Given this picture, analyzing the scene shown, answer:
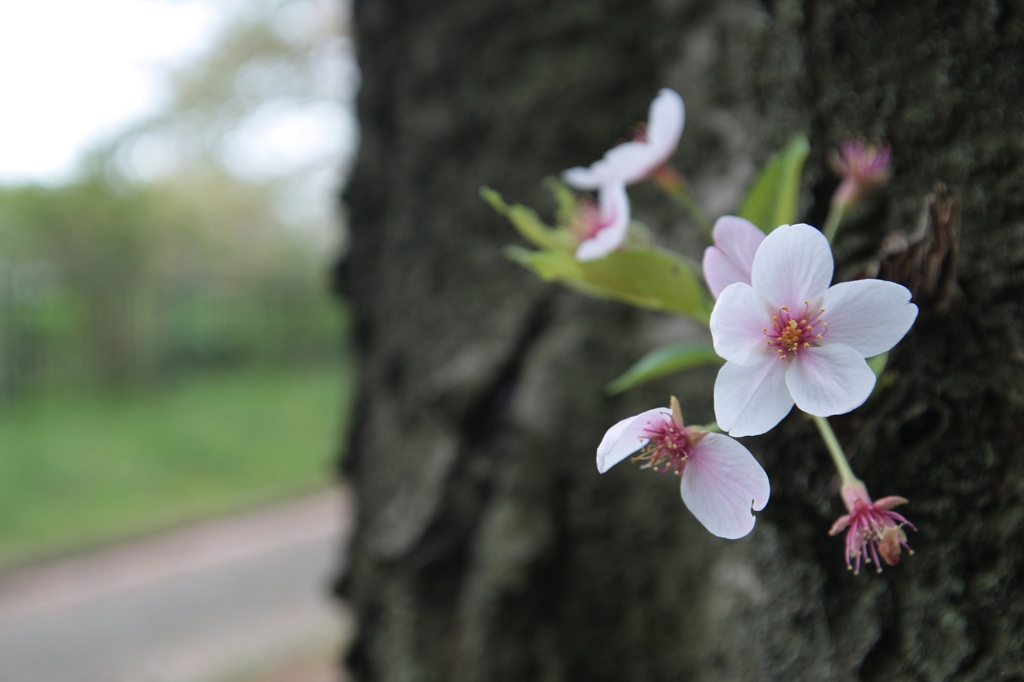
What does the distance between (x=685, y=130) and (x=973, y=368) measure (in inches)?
23.4

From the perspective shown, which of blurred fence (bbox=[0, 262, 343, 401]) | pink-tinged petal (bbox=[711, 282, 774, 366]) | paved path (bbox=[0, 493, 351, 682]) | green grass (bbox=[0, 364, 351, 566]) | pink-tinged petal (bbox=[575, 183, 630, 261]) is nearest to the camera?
pink-tinged petal (bbox=[711, 282, 774, 366])

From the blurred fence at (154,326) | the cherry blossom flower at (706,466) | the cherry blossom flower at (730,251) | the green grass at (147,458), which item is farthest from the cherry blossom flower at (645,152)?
the blurred fence at (154,326)

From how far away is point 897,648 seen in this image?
2.66 ft

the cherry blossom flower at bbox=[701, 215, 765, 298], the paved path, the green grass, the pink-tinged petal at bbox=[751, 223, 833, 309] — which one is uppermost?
the green grass

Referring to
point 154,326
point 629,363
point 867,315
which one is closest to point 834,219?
point 867,315

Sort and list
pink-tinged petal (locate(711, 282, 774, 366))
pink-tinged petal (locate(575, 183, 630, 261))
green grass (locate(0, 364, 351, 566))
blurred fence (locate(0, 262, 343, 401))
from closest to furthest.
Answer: pink-tinged petal (locate(711, 282, 774, 366)) → pink-tinged petal (locate(575, 183, 630, 261)) → green grass (locate(0, 364, 351, 566)) → blurred fence (locate(0, 262, 343, 401))

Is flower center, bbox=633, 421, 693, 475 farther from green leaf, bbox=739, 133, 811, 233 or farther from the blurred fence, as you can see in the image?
the blurred fence

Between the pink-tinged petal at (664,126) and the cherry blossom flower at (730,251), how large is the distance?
0.23 metres

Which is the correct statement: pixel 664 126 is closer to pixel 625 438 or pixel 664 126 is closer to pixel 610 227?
pixel 610 227

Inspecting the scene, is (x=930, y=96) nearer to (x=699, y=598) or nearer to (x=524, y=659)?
(x=699, y=598)

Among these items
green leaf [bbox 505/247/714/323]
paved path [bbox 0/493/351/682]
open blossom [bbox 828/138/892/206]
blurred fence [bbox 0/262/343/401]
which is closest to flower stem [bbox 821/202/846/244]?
open blossom [bbox 828/138/892/206]

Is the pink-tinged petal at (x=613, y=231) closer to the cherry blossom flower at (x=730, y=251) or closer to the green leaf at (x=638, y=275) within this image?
the green leaf at (x=638, y=275)

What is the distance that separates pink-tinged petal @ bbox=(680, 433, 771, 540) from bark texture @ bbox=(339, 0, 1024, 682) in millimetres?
306

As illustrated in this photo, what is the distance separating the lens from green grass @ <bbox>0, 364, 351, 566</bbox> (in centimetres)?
487
